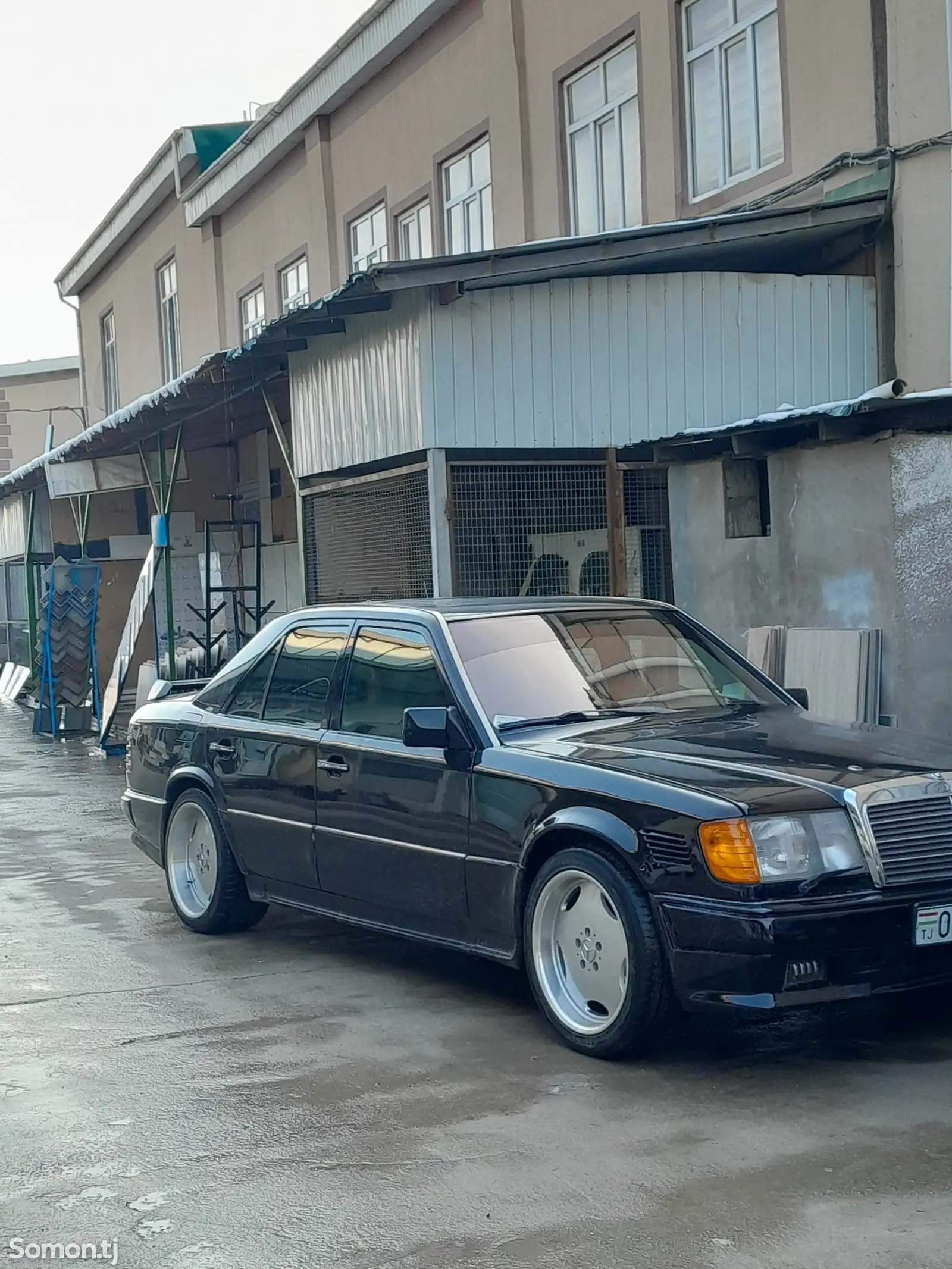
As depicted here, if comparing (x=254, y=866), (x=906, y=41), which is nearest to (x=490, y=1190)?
(x=254, y=866)

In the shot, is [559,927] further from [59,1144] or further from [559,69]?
[559,69]

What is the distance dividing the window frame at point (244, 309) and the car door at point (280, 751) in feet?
54.6

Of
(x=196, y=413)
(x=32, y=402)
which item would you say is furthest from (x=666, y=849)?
(x=32, y=402)

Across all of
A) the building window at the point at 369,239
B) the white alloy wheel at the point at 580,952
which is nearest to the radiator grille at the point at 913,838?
the white alloy wheel at the point at 580,952

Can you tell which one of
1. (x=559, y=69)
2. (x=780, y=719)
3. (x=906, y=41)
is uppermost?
(x=559, y=69)

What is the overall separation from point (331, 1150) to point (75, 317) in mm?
32841

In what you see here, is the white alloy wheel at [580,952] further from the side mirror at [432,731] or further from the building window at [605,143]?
the building window at [605,143]

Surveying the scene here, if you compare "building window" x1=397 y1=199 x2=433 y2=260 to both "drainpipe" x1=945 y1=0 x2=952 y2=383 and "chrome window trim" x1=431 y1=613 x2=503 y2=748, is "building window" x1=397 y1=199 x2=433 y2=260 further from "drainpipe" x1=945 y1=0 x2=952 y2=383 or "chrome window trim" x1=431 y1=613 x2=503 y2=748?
"chrome window trim" x1=431 y1=613 x2=503 y2=748

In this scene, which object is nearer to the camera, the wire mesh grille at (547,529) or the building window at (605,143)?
the wire mesh grille at (547,529)

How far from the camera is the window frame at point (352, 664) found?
607cm

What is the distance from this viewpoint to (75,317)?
3481cm

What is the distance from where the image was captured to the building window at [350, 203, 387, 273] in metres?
19.9

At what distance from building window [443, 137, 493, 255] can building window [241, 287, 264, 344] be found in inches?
231

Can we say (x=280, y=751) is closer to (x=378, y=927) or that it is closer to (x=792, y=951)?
(x=378, y=927)
